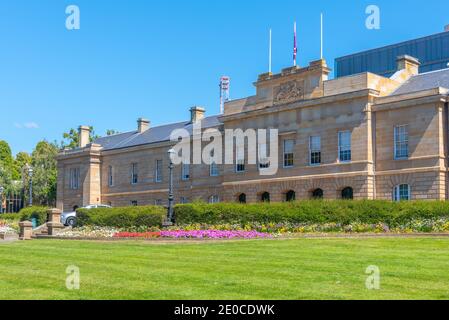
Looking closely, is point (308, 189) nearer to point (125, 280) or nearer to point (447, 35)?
point (125, 280)

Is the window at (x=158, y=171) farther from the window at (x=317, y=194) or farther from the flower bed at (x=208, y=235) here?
the flower bed at (x=208, y=235)

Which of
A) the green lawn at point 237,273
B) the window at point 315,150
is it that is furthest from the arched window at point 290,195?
the green lawn at point 237,273

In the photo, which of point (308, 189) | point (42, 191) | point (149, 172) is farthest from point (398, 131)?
point (42, 191)

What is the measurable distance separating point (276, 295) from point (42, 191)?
69.7 metres

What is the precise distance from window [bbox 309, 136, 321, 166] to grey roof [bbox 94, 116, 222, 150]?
1182cm

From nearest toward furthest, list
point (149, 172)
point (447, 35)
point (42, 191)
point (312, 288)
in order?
point (312, 288) → point (149, 172) → point (447, 35) → point (42, 191)

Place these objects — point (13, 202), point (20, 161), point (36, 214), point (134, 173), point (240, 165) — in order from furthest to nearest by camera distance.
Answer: point (20, 161) → point (13, 202) → point (134, 173) → point (36, 214) → point (240, 165)

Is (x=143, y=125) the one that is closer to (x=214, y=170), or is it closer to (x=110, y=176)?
(x=110, y=176)

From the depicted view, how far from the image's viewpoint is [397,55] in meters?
70.6

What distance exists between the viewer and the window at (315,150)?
1569 inches

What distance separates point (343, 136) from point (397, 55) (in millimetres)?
36054

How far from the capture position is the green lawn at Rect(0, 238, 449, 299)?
10289 mm

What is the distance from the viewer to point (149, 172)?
56531 mm

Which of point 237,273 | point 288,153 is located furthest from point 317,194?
point 237,273
